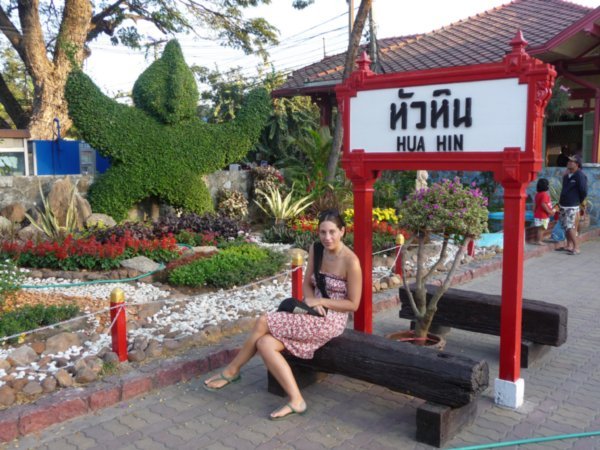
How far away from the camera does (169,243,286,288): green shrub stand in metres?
6.98

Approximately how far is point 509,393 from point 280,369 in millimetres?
1668

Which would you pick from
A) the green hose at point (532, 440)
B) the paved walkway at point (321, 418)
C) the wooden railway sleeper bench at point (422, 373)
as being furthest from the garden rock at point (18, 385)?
the green hose at point (532, 440)

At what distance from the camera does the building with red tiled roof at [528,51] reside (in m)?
12.9

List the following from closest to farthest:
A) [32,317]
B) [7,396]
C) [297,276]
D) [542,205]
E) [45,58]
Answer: [7,396], [32,317], [297,276], [542,205], [45,58]

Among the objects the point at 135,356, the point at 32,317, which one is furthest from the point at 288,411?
the point at 32,317

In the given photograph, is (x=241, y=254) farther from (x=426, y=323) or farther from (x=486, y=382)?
(x=486, y=382)

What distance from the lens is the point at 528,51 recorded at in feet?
40.2

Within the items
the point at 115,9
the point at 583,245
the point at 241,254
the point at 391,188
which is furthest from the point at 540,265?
the point at 115,9

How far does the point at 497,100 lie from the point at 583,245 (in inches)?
341

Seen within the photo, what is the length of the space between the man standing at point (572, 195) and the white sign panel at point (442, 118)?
6.72m

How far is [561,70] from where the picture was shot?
13.6 metres

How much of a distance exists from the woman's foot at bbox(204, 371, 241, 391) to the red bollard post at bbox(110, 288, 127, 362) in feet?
2.41

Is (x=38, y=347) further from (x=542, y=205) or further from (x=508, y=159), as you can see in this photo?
(x=542, y=205)

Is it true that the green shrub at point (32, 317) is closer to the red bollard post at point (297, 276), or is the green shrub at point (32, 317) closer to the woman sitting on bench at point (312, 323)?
the woman sitting on bench at point (312, 323)
